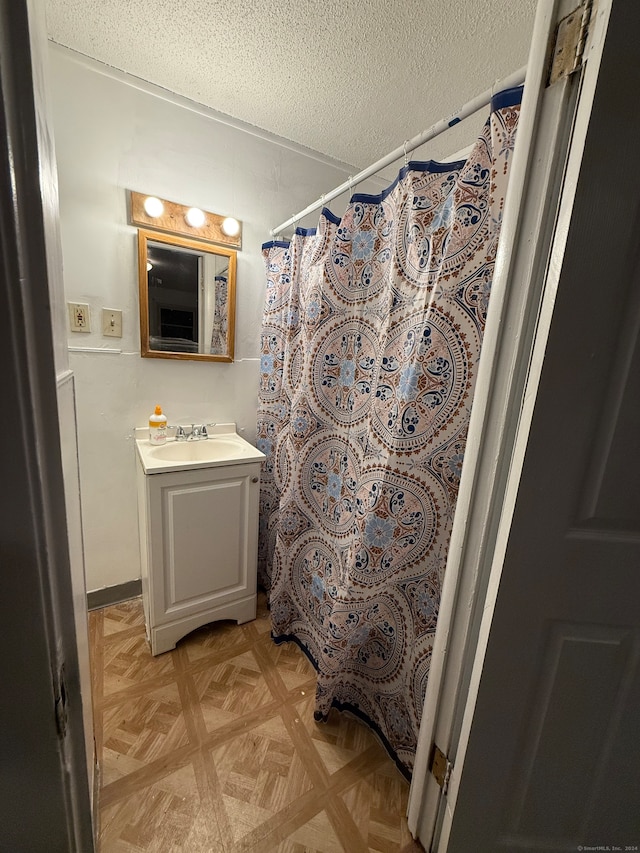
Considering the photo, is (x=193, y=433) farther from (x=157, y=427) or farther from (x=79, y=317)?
(x=79, y=317)

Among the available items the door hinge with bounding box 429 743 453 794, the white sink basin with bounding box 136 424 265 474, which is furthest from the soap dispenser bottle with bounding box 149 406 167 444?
the door hinge with bounding box 429 743 453 794

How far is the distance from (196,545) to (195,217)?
1506 mm

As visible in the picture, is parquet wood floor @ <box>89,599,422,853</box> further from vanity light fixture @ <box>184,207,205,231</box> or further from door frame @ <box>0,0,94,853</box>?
vanity light fixture @ <box>184,207,205,231</box>

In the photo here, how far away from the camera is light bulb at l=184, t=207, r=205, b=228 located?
157cm

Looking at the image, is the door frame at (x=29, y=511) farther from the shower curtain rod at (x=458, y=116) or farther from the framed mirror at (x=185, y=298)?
the framed mirror at (x=185, y=298)

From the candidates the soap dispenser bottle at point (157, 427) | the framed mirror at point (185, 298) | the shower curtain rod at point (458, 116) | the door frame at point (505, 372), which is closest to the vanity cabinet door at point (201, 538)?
the soap dispenser bottle at point (157, 427)

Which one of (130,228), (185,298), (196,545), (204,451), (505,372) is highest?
(130,228)

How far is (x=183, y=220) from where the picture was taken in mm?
1572

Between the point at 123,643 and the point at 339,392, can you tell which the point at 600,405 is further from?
the point at 123,643

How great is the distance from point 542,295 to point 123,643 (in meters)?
2.00

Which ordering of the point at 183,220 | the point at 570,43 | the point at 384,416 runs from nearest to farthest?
the point at 570,43 < the point at 384,416 < the point at 183,220

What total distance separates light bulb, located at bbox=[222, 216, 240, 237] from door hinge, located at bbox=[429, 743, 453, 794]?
2.11 meters

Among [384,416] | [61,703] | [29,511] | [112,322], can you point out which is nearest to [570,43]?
[384,416]

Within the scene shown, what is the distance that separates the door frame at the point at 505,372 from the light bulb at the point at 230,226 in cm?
137
